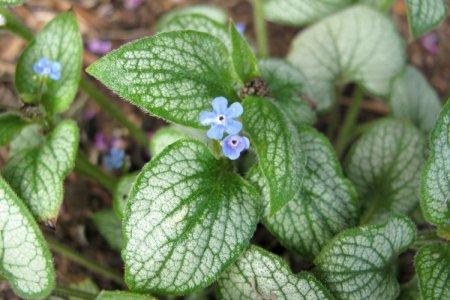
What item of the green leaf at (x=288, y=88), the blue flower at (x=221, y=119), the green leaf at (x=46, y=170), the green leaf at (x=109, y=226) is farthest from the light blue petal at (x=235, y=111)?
the green leaf at (x=109, y=226)

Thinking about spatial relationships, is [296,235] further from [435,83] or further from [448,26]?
[448,26]

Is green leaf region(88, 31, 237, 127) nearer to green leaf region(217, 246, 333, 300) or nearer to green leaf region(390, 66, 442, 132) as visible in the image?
green leaf region(217, 246, 333, 300)

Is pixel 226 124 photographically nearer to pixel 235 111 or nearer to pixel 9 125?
pixel 235 111

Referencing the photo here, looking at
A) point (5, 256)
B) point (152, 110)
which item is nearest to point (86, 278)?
point (5, 256)

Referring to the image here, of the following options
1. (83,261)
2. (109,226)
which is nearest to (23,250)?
(83,261)

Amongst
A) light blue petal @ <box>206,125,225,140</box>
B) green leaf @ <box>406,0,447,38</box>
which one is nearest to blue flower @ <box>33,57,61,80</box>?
light blue petal @ <box>206,125,225,140</box>
